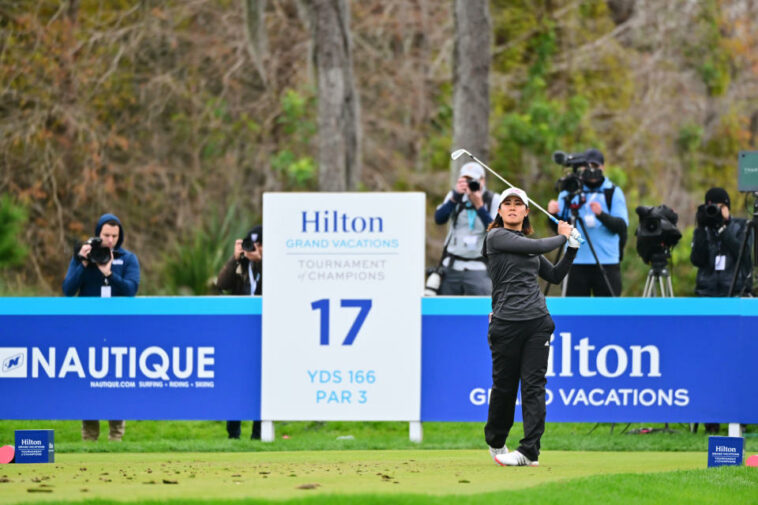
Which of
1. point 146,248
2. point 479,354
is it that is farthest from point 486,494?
point 146,248

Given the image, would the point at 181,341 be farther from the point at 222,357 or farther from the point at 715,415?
the point at 715,415

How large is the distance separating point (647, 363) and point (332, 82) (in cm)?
1037

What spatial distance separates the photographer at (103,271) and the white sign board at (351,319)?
141 cm

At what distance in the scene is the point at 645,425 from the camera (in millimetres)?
12617

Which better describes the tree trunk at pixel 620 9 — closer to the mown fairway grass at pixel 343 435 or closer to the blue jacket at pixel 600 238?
the blue jacket at pixel 600 238

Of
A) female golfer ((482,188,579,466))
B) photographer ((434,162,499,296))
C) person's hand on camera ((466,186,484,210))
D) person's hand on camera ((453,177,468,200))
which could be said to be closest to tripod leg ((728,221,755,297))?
photographer ((434,162,499,296))

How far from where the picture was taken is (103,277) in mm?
12047

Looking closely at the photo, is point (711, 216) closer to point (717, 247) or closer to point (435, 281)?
point (717, 247)

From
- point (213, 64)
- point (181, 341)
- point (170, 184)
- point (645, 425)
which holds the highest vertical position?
point (213, 64)

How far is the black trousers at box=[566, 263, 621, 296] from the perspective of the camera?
1265 centimetres

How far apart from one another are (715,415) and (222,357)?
4.10m

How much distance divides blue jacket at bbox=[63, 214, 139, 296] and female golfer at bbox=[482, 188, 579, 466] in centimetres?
418

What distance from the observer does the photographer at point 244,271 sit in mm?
12273

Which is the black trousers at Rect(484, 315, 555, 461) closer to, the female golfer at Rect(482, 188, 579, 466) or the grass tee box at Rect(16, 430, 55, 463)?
the female golfer at Rect(482, 188, 579, 466)
